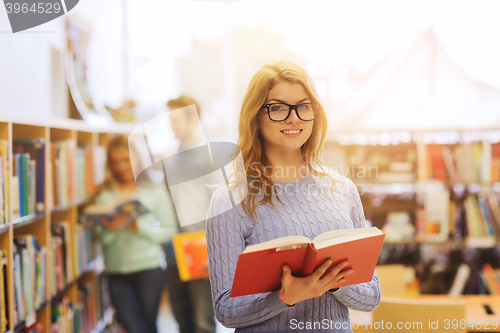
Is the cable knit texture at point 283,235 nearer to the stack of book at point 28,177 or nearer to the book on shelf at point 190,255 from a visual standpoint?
the book on shelf at point 190,255

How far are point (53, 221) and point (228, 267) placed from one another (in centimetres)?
158

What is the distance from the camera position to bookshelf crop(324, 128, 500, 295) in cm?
257


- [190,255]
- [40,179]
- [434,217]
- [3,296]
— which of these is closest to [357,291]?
[190,255]

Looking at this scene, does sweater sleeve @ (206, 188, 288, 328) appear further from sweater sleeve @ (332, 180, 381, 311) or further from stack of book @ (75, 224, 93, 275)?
stack of book @ (75, 224, 93, 275)

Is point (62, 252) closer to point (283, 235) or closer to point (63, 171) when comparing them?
point (63, 171)

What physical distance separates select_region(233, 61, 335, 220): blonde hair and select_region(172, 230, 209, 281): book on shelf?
916 mm

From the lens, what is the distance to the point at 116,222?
212 cm

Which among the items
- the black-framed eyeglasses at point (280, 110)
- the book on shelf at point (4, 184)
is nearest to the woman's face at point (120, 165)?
the book on shelf at point (4, 184)

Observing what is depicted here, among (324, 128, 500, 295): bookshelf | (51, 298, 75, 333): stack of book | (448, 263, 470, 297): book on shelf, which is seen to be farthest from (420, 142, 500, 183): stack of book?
(51, 298, 75, 333): stack of book

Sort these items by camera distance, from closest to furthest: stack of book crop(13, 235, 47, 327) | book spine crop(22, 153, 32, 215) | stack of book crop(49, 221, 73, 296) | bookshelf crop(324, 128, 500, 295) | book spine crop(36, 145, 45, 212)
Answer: stack of book crop(13, 235, 47, 327) → book spine crop(22, 153, 32, 215) → book spine crop(36, 145, 45, 212) → stack of book crop(49, 221, 73, 296) → bookshelf crop(324, 128, 500, 295)

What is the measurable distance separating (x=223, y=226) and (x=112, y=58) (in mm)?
3147

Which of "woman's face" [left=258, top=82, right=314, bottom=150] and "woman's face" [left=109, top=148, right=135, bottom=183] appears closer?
"woman's face" [left=258, top=82, right=314, bottom=150]

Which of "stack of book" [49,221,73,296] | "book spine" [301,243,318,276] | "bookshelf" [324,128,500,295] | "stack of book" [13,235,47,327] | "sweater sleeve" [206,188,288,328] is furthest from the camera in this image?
"bookshelf" [324,128,500,295]

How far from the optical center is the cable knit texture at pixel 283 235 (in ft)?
3.12
